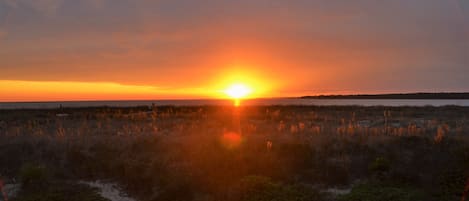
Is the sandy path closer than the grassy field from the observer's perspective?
No

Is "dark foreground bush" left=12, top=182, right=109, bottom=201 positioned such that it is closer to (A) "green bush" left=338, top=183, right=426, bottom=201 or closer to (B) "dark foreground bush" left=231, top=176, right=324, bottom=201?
(B) "dark foreground bush" left=231, top=176, right=324, bottom=201

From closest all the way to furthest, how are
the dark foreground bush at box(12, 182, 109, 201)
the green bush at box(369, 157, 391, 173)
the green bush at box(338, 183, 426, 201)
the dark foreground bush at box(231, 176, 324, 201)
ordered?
the green bush at box(338, 183, 426, 201) < the dark foreground bush at box(231, 176, 324, 201) < the dark foreground bush at box(12, 182, 109, 201) < the green bush at box(369, 157, 391, 173)

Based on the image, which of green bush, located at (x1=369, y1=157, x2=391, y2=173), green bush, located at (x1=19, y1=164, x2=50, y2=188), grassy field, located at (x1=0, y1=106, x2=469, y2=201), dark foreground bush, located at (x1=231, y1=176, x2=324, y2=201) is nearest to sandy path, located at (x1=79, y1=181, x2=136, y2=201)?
grassy field, located at (x1=0, y1=106, x2=469, y2=201)

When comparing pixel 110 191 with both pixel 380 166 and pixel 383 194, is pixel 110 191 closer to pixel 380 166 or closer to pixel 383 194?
pixel 383 194

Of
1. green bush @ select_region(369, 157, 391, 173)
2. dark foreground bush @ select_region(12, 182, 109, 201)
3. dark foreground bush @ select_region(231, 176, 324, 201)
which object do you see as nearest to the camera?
dark foreground bush @ select_region(231, 176, 324, 201)

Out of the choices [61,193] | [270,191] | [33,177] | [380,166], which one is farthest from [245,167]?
[33,177]

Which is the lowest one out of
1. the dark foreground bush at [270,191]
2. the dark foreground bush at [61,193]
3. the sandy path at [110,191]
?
the sandy path at [110,191]

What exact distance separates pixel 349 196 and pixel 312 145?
3.77 m

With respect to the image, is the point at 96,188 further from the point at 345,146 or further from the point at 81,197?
the point at 345,146

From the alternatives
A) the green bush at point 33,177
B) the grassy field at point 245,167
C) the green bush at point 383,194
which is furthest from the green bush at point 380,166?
the green bush at point 33,177

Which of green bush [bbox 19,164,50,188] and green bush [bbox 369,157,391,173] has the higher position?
green bush [bbox 369,157,391,173]

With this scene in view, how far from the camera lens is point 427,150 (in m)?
12.4

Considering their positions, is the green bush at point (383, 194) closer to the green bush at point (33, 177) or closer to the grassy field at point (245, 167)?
the grassy field at point (245, 167)

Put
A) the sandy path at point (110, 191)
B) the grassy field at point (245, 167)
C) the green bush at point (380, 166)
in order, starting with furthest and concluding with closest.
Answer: the green bush at point (380, 166)
the sandy path at point (110, 191)
the grassy field at point (245, 167)
